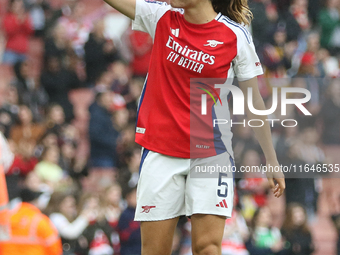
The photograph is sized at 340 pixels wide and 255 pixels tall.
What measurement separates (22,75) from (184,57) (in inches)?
268

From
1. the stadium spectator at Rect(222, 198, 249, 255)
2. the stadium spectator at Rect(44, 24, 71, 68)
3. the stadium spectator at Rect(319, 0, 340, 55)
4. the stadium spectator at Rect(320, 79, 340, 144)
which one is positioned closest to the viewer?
the stadium spectator at Rect(222, 198, 249, 255)

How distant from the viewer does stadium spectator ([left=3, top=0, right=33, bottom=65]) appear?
10.5 metres

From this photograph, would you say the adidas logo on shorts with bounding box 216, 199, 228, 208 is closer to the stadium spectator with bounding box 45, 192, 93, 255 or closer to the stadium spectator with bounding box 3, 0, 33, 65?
the stadium spectator with bounding box 45, 192, 93, 255

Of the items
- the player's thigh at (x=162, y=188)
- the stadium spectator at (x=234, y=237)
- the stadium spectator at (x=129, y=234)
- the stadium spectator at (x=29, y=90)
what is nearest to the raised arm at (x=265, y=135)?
the player's thigh at (x=162, y=188)

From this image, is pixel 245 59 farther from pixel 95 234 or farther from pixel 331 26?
pixel 331 26

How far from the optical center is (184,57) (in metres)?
3.74

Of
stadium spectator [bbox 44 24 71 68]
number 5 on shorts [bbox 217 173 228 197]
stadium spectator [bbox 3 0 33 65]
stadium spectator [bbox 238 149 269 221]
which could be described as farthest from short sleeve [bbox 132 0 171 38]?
stadium spectator [bbox 3 0 33 65]

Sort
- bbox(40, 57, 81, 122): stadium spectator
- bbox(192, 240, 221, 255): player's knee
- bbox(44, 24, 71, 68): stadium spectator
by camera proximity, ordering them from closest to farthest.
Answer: bbox(192, 240, 221, 255): player's knee → bbox(40, 57, 81, 122): stadium spectator → bbox(44, 24, 71, 68): stadium spectator

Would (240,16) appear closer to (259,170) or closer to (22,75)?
(259,170)

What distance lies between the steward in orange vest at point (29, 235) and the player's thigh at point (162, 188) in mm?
1865

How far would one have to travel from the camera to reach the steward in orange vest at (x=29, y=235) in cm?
526

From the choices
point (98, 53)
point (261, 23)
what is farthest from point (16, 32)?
point (261, 23)

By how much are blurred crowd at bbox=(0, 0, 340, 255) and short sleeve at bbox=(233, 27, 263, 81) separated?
4.05m

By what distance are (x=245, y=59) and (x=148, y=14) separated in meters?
0.75
